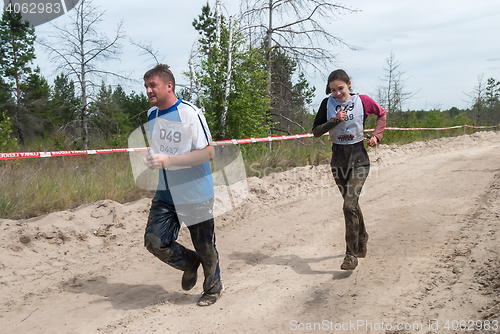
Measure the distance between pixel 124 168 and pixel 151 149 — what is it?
19.1 ft

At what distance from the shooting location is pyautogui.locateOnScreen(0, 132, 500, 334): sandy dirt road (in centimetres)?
345

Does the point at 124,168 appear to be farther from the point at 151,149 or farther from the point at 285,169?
the point at 151,149

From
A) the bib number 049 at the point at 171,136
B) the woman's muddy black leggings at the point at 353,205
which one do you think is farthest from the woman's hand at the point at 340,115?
the bib number 049 at the point at 171,136

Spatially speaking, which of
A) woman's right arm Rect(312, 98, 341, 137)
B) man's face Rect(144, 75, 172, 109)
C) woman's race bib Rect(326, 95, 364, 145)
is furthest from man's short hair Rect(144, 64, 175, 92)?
woman's race bib Rect(326, 95, 364, 145)

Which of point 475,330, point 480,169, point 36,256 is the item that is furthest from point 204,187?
point 480,169

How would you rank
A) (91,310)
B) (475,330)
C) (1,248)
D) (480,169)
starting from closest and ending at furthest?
(475,330) → (91,310) → (1,248) → (480,169)

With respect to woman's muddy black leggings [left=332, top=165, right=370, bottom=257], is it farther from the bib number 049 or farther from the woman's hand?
the bib number 049

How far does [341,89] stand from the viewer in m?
4.43

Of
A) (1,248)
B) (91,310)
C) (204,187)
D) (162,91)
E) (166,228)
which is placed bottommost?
(91,310)

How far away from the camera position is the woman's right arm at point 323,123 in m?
4.39

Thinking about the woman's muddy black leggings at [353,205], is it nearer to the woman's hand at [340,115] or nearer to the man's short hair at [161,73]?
the woman's hand at [340,115]

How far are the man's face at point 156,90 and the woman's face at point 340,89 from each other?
192cm

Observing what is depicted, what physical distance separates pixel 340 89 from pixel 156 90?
2088 mm

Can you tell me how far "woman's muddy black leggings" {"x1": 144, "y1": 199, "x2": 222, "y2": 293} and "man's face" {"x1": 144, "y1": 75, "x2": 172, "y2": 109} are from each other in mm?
969
